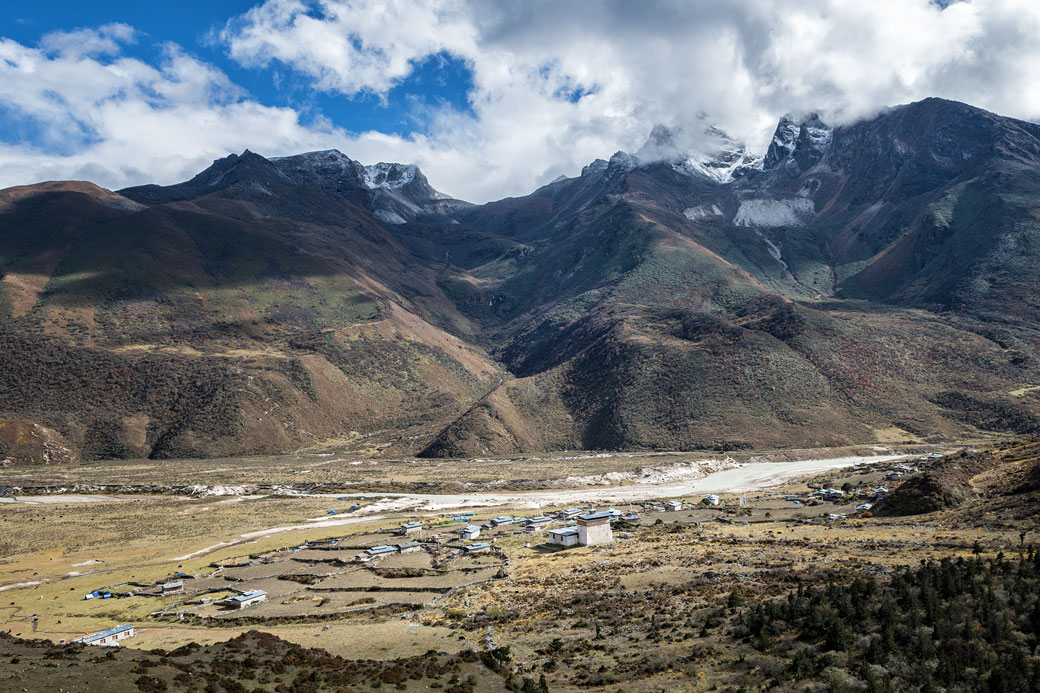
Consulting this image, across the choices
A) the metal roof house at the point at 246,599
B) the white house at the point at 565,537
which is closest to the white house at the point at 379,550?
the metal roof house at the point at 246,599

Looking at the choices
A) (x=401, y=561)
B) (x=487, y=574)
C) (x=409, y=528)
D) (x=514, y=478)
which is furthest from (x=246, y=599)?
(x=514, y=478)

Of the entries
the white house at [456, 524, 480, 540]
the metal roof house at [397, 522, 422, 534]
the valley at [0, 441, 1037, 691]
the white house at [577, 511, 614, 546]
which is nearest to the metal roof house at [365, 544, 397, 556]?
the valley at [0, 441, 1037, 691]

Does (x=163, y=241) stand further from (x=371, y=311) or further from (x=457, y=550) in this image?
(x=457, y=550)

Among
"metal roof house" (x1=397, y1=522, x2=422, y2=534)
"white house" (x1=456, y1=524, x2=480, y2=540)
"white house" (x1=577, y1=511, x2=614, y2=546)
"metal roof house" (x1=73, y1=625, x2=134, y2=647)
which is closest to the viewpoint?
"metal roof house" (x1=73, y1=625, x2=134, y2=647)

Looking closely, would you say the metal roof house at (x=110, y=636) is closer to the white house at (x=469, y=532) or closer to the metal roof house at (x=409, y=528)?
the white house at (x=469, y=532)

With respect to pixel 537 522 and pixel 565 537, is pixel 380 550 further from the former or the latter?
pixel 537 522

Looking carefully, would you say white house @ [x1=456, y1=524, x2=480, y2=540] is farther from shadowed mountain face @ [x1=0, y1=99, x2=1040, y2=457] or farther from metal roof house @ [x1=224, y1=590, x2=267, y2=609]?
shadowed mountain face @ [x1=0, y1=99, x2=1040, y2=457]

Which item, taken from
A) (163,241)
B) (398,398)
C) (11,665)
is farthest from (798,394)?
(163,241)
